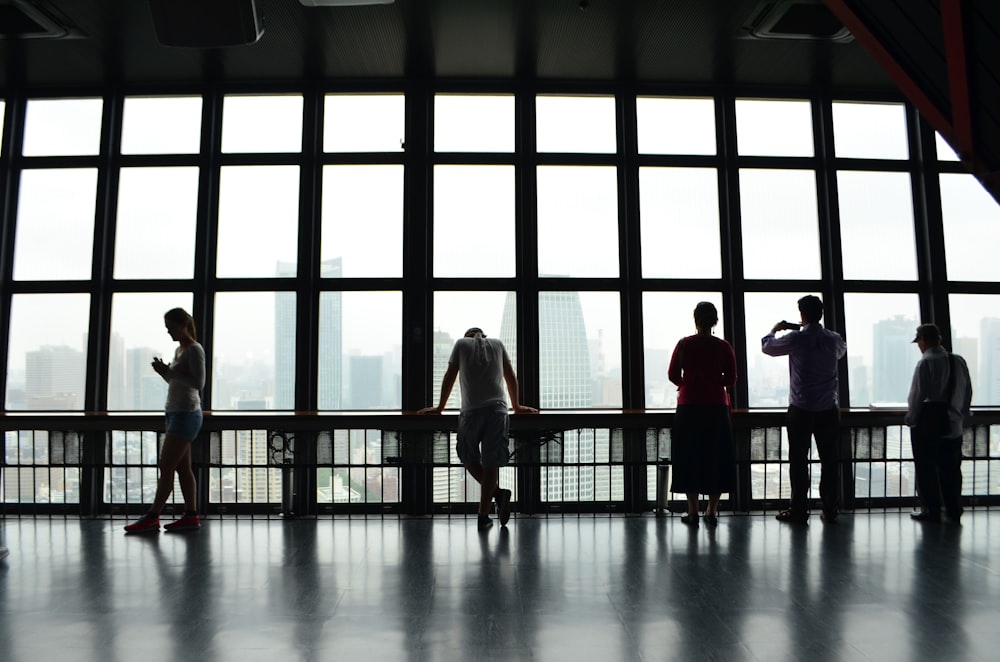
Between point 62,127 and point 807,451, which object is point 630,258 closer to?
point 807,451

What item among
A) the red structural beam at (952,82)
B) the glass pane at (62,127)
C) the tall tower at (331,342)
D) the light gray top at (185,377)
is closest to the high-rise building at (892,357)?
the red structural beam at (952,82)

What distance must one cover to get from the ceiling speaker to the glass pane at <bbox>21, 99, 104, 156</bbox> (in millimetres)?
2164

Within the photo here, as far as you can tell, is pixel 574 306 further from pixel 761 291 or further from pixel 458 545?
pixel 458 545

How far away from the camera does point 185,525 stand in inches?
195

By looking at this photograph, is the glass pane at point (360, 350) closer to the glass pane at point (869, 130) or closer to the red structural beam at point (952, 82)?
the red structural beam at point (952, 82)

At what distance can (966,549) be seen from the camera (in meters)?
4.34

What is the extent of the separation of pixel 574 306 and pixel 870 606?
3526 millimetres

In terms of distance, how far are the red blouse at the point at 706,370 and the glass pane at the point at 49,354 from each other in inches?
192

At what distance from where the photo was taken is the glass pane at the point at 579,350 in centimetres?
627

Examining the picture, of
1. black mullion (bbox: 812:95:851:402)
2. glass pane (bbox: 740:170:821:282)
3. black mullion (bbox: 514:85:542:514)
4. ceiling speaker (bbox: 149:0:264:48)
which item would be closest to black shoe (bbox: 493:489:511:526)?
black mullion (bbox: 514:85:542:514)

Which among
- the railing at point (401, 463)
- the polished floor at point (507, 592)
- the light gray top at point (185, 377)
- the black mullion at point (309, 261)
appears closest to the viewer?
the polished floor at point (507, 592)

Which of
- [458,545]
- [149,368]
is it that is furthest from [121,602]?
[149,368]

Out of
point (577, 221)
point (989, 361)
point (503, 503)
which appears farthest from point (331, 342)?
point (989, 361)

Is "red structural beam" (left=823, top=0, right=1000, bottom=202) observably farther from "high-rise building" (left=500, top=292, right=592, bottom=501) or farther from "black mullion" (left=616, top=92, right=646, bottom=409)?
"high-rise building" (left=500, top=292, right=592, bottom=501)
